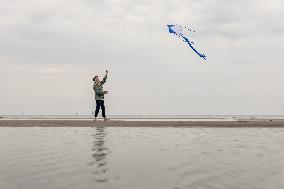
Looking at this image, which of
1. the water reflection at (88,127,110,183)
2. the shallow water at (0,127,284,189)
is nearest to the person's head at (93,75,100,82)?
the water reflection at (88,127,110,183)

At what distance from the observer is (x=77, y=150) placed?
11406 mm

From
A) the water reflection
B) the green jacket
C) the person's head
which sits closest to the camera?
the water reflection

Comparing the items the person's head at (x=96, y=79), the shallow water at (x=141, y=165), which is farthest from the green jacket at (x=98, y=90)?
the shallow water at (x=141, y=165)

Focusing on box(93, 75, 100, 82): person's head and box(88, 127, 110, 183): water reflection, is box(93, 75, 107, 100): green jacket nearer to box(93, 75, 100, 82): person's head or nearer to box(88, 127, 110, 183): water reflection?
box(93, 75, 100, 82): person's head

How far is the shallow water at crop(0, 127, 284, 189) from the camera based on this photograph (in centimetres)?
686

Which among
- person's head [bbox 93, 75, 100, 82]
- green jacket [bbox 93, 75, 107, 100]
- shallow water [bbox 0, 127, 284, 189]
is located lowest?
shallow water [bbox 0, 127, 284, 189]

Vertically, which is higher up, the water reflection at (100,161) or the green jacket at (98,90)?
the green jacket at (98,90)

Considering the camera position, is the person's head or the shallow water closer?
the shallow water

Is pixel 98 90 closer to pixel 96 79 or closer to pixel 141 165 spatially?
pixel 96 79

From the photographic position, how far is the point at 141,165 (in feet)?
28.7

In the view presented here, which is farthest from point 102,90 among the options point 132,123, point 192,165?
point 192,165

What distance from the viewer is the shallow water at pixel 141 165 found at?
6855mm

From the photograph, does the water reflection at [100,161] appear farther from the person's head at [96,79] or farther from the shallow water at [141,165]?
the person's head at [96,79]

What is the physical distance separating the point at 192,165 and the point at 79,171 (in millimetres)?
2239
